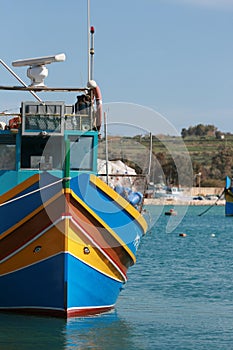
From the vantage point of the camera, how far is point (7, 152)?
2311 cm

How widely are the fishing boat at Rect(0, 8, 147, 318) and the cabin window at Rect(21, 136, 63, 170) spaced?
25mm

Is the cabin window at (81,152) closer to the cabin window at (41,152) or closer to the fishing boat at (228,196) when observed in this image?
the cabin window at (41,152)

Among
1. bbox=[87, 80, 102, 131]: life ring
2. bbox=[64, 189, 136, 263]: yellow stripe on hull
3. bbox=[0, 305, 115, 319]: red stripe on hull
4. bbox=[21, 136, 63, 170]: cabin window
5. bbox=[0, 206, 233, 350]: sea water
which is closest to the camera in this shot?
bbox=[0, 206, 233, 350]: sea water

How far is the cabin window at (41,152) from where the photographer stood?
22.7 m

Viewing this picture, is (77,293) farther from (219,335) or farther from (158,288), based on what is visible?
(158,288)

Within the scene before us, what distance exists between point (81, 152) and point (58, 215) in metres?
2.11

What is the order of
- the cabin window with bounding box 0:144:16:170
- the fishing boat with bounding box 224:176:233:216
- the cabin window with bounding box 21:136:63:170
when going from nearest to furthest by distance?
the cabin window with bounding box 21:136:63:170 → the cabin window with bounding box 0:144:16:170 → the fishing boat with bounding box 224:176:233:216

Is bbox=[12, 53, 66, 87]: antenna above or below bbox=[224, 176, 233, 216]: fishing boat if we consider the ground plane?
above

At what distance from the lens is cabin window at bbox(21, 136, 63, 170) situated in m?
22.7

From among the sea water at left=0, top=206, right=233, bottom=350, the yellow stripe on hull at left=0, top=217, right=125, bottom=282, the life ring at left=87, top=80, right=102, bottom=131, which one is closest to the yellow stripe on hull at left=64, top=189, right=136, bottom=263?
the yellow stripe on hull at left=0, top=217, right=125, bottom=282

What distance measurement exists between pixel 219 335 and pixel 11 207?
5.89m

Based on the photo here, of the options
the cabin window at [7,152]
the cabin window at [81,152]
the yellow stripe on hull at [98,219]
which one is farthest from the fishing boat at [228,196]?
the cabin window at [7,152]

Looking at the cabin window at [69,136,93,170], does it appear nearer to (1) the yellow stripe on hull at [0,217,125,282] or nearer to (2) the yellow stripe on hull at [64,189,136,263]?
(2) the yellow stripe on hull at [64,189,136,263]

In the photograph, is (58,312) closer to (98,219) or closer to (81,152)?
(98,219)
